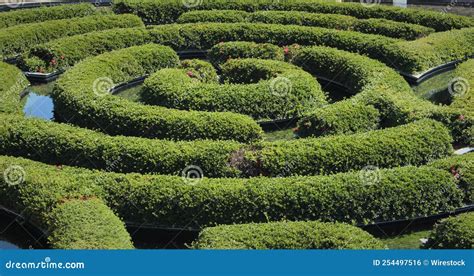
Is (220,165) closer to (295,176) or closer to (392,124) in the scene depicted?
(295,176)

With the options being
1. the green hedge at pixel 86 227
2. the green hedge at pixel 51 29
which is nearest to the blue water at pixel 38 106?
the green hedge at pixel 51 29

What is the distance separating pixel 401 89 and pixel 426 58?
4768mm

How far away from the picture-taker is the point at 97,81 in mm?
29781

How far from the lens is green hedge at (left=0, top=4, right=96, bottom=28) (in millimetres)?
39438

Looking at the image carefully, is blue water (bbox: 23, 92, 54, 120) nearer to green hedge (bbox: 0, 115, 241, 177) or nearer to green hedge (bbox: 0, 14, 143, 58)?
green hedge (bbox: 0, 14, 143, 58)

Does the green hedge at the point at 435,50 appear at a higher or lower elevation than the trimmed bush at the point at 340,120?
higher

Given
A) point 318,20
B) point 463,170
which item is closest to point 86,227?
point 463,170

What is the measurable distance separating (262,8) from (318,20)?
4.50 metres

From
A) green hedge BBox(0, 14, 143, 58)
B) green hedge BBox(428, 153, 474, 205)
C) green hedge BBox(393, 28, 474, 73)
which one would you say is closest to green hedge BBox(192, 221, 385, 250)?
green hedge BBox(428, 153, 474, 205)

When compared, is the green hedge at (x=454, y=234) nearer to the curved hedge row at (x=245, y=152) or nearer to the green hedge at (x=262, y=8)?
the curved hedge row at (x=245, y=152)

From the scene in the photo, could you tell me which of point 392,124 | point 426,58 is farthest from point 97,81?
point 426,58

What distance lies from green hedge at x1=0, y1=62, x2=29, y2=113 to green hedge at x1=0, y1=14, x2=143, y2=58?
13.1 feet

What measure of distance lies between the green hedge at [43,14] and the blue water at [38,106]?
894cm

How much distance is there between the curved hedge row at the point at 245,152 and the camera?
72.0ft
